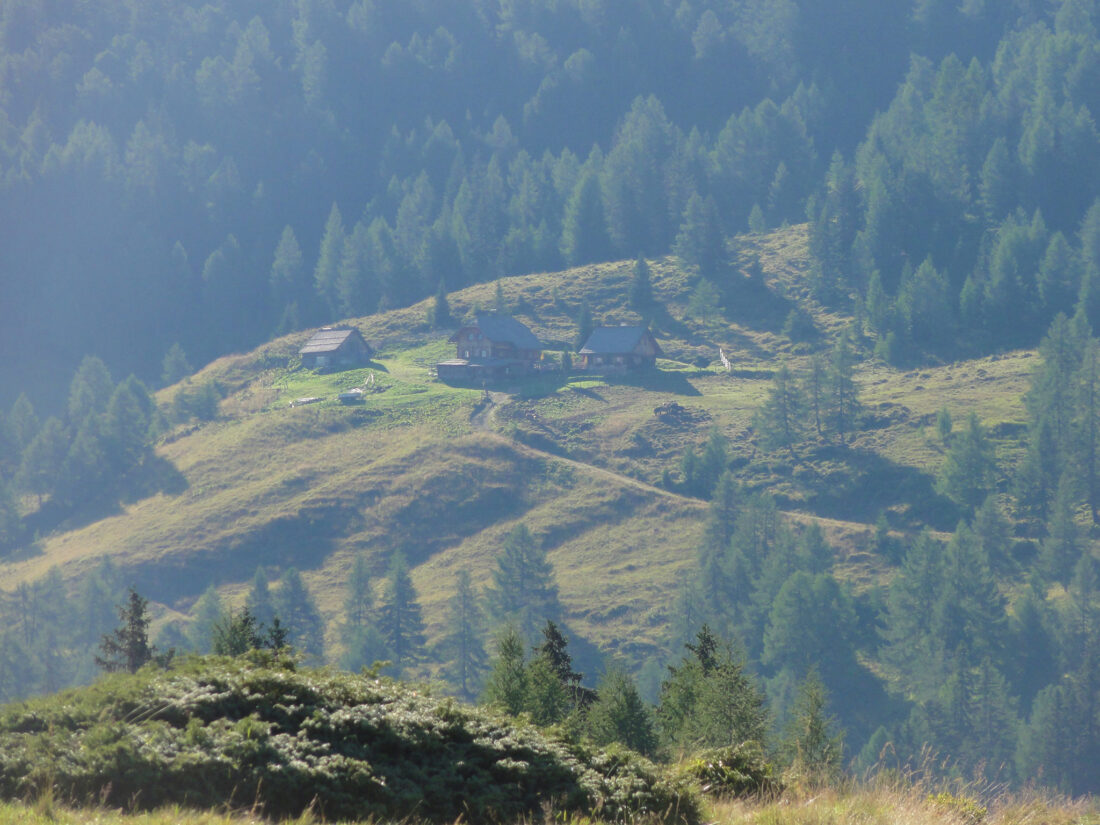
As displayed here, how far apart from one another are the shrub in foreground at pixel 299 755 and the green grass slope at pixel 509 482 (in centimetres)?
5937

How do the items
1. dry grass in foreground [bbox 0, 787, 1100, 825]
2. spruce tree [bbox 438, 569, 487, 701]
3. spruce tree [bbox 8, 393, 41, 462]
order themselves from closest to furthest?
dry grass in foreground [bbox 0, 787, 1100, 825] → spruce tree [bbox 438, 569, 487, 701] → spruce tree [bbox 8, 393, 41, 462]

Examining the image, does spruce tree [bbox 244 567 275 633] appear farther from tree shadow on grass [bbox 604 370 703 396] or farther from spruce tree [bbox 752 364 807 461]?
spruce tree [bbox 752 364 807 461]

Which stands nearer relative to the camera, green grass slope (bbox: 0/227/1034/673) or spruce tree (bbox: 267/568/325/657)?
spruce tree (bbox: 267/568/325/657)

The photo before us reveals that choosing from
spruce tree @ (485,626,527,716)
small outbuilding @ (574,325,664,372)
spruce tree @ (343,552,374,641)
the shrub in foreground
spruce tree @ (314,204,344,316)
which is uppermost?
spruce tree @ (314,204,344,316)

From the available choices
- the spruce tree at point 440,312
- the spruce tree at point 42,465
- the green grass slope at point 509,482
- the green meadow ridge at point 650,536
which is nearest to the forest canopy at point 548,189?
the spruce tree at point 440,312

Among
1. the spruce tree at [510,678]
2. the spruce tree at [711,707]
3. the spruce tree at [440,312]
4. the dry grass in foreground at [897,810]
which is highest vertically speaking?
the spruce tree at [440,312]

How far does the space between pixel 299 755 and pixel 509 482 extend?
252ft

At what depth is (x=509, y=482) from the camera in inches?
3445

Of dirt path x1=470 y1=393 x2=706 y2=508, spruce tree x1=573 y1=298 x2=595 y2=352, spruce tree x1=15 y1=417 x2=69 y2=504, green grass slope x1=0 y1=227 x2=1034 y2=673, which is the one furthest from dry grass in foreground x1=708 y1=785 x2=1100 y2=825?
spruce tree x1=15 y1=417 x2=69 y2=504

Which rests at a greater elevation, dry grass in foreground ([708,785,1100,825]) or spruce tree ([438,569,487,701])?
dry grass in foreground ([708,785,1100,825])

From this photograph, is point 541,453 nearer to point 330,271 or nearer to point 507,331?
point 507,331

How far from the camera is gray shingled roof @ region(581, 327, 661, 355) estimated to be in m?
102

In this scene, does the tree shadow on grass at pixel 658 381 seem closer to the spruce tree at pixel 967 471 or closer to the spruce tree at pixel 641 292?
the spruce tree at pixel 641 292

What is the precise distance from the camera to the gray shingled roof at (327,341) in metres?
110
